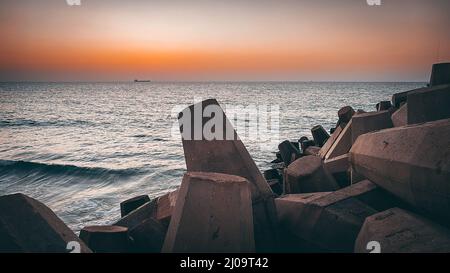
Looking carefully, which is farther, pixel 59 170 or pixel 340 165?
pixel 59 170

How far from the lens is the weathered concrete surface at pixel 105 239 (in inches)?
129

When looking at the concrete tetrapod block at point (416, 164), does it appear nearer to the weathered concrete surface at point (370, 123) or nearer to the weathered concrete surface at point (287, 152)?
the weathered concrete surface at point (370, 123)

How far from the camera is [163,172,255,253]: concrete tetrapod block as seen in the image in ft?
9.05

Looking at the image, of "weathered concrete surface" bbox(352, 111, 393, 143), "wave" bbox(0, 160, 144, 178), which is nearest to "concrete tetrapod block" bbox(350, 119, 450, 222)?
"weathered concrete surface" bbox(352, 111, 393, 143)

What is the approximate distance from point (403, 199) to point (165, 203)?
8.43 feet

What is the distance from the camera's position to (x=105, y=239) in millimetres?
3297

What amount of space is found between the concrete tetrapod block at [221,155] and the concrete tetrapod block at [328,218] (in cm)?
21

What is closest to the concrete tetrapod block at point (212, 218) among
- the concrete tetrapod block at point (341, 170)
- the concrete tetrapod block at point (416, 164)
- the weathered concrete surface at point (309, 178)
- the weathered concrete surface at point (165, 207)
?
the weathered concrete surface at point (165, 207)

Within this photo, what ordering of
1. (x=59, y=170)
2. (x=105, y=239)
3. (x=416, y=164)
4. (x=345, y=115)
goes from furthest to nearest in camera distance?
(x=59, y=170), (x=345, y=115), (x=105, y=239), (x=416, y=164)

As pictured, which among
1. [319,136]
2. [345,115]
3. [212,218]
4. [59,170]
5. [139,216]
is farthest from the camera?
[59,170]

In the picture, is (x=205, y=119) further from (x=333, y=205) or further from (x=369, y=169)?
(x=369, y=169)

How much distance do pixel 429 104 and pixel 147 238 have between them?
3438 mm

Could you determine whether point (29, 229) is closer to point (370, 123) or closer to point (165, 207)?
point (165, 207)

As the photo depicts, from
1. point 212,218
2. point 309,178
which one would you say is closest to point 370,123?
point 309,178
